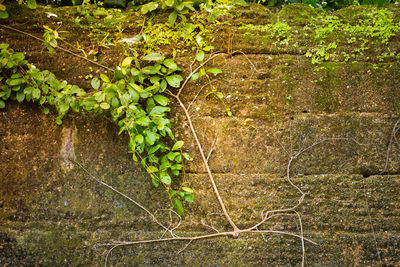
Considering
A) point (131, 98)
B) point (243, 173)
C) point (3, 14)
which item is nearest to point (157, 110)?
point (131, 98)

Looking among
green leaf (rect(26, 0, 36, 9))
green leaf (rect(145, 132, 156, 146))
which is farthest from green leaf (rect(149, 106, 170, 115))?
green leaf (rect(26, 0, 36, 9))

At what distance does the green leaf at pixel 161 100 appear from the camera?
6.14 ft

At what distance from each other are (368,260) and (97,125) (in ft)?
7.00

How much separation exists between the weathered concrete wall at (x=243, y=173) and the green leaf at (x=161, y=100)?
0.15 meters

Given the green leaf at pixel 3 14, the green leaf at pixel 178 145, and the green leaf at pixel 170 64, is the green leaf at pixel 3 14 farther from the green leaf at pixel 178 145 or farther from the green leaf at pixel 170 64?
the green leaf at pixel 178 145

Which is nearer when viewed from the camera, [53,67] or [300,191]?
[300,191]

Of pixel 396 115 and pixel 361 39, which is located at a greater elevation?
pixel 361 39

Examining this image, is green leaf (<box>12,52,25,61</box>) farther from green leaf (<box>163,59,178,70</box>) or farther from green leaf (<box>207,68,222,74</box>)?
green leaf (<box>207,68,222,74</box>)

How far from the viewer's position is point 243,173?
1.93 meters

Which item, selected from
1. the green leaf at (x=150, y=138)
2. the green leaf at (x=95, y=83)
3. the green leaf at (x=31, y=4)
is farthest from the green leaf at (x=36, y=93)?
the green leaf at (x=150, y=138)

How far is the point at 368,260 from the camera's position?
1.82m

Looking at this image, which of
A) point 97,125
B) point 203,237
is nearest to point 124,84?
point 97,125

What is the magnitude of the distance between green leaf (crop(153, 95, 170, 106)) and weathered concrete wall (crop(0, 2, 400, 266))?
5.9 inches

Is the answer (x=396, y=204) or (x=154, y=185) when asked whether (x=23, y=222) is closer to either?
(x=154, y=185)
